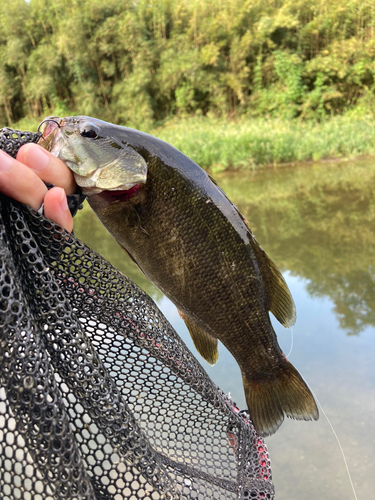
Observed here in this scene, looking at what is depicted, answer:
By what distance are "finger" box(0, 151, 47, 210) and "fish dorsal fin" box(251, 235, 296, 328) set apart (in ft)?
2.54

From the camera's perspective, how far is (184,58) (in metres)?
19.6

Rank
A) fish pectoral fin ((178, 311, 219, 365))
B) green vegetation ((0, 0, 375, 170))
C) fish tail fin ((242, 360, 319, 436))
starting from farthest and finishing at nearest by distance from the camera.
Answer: green vegetation ((0, 0, 375, 170)) < fish pectoral fin ((178, 311, 219, 365)) < fish tail fin ((242, 360, 319, 436))

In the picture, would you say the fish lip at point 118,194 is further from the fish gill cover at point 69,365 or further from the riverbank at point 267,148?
the riverbank at point 267,148

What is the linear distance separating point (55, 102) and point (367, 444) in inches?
901

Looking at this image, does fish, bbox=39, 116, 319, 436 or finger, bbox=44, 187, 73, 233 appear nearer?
finger, bbox=44, 187, 73, 233

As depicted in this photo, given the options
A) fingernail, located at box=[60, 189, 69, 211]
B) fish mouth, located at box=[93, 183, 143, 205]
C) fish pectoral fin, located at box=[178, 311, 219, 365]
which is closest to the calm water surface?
fish pectoral fin, located at box=[178, 311, 219, 365]

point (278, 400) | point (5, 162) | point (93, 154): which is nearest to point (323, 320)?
point (278, 400)

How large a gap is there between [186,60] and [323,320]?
19.3 meters

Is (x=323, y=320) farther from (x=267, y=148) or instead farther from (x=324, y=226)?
(x=267, y=148)

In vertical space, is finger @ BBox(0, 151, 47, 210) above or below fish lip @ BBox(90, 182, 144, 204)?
above

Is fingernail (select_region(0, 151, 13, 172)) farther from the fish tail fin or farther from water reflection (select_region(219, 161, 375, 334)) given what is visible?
water reflection (select_region(219, 161, 375, 334))

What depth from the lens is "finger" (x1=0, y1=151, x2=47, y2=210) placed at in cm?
89

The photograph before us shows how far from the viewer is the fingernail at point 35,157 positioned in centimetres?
95

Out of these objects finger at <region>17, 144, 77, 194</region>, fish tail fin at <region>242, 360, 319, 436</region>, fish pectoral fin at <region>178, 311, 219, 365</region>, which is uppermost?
finger at <region>17, 144, 77, 194</region>
